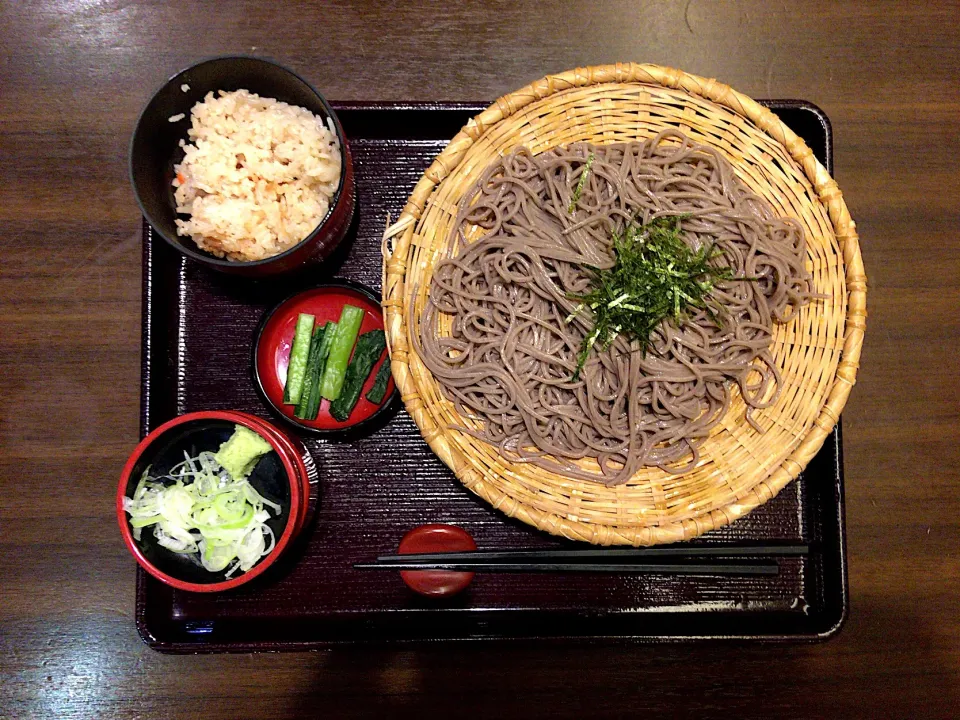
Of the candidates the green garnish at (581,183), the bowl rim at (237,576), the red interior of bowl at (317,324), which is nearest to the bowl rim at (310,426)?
the red interior of bowl at (317,324)

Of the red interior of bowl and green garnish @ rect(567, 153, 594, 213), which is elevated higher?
green garnish @ rect(567, 153, 594, 213)

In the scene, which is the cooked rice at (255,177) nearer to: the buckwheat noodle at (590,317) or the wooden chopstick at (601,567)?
the buckwheat noodle at (590,317)

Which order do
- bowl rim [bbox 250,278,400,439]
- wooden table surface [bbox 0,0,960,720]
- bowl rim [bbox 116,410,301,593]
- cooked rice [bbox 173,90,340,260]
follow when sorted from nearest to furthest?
bowl rim [bbox 116,410,301,593] → cooked rice [bbox 173,90,340,260] → bowl rim [bbox 250,278,400,439] → wooden table surface [bbox 0,0,960,720]

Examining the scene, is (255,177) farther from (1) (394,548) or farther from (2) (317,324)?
(1) (394,548)

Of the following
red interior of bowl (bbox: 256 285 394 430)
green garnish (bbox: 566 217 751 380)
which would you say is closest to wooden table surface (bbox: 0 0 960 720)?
red interior of bowl (bbox: 256 285 394 430)

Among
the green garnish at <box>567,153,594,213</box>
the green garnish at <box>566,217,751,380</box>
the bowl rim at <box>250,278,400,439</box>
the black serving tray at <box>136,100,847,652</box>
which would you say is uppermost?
the green garnish at <box>567,153,594,213</box>

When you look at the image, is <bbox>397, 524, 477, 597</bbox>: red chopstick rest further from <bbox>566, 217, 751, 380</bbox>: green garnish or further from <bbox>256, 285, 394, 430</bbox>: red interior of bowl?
<bbox>566, 217, 751, 380</bbox>: green garnish

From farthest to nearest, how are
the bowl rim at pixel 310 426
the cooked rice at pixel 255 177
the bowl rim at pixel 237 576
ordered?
the bowl rim at pixel 310 426 < the cooked rice at pixel 255 177 < the bowl rim at pixel 237 576
